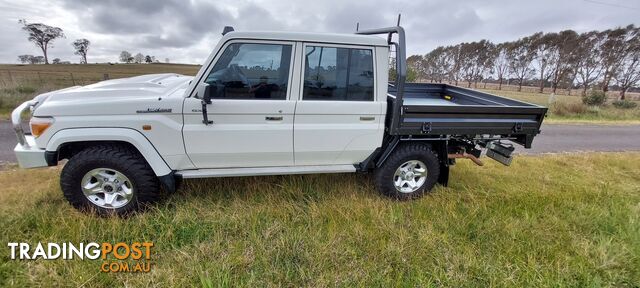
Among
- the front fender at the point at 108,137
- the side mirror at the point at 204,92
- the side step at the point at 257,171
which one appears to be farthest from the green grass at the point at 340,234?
the side mirror at the point at 204,92

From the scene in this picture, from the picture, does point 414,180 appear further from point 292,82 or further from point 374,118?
point 292,82

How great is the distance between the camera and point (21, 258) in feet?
7.56

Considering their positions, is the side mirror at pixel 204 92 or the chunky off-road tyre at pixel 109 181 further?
the chunky off-road tyre at pixel 109 181

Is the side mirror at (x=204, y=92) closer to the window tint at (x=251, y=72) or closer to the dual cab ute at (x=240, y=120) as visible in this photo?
the dual cab ute at (x=240, y=120)

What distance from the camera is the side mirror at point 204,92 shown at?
251 centimetres

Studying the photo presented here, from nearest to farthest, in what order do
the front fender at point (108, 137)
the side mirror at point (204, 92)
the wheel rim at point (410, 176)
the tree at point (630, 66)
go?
the side mirror at point (204, 92) → the front fender at point (108, 137) → the wheel rim at point (410, 176) → the tree at point (630, 66)

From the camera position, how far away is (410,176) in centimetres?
361

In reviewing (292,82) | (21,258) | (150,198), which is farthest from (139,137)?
(292,82)

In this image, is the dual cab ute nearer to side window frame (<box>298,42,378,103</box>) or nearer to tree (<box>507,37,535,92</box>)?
side window frame (<box>298,42,378,103</box>)

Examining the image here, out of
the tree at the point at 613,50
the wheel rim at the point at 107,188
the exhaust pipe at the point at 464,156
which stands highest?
the tree at the point at 613,50

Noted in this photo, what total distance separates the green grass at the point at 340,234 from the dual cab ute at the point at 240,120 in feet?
1.36

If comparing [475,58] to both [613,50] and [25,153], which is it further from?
[25,153]

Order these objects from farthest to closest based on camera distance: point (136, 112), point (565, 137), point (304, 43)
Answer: point (565, 137)
point (304, 43)
point (136, 112)

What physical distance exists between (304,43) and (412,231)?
217cm
